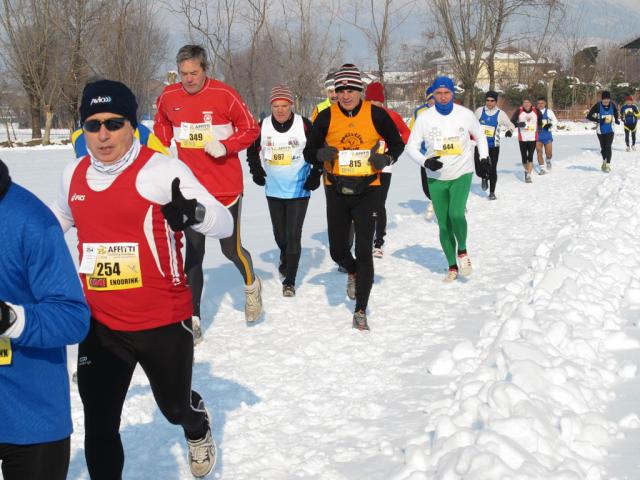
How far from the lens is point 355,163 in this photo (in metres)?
5.48

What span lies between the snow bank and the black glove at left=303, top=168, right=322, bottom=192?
1.89 metres

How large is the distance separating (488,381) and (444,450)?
2.65 ft

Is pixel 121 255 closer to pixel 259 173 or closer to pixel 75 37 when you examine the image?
pixel 259 173

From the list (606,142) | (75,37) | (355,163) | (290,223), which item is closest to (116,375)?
(355,163)

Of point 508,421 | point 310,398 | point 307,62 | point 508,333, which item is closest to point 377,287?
point 508,333

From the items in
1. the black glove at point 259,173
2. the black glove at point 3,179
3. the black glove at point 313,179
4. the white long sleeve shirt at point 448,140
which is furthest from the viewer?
the white long sleeve shirt at point 448,140

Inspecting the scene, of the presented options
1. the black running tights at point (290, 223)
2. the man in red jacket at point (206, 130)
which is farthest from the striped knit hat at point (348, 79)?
the black running tights at point (290, 223)

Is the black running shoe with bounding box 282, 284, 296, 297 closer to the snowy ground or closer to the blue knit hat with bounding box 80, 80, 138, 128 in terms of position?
the snowy ground

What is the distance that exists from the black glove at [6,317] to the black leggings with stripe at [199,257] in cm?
293

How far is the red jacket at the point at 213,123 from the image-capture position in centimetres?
529

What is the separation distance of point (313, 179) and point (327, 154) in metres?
0.73

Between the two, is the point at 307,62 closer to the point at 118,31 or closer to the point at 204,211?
the point at 118,31

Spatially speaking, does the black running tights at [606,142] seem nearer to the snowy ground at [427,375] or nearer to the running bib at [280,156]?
the snowy ground at [427,375]

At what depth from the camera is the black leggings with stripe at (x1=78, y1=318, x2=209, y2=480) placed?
9.09ft
